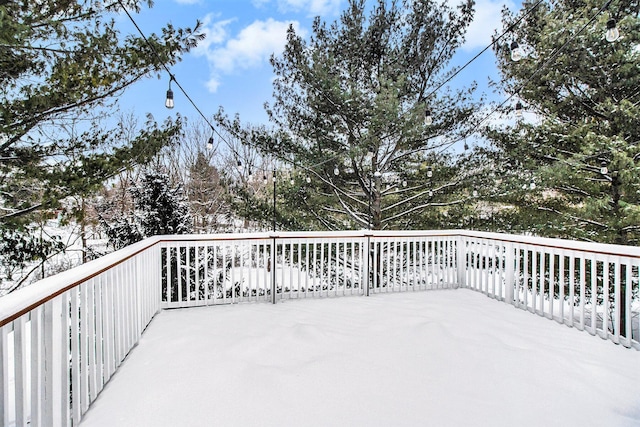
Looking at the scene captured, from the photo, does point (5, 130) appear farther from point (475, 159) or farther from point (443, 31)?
point (475, 159)

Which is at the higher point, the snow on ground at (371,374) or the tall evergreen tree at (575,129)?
the tall evergreen tree at (575,129)

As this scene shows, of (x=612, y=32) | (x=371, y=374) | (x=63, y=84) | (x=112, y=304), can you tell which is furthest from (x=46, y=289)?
(x=63, y=84)

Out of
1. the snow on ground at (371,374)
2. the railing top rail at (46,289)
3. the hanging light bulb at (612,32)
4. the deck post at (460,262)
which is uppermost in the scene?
the hanging light bulb at (612,32)

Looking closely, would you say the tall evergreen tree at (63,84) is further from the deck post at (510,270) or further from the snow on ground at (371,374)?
the deck post at (510,270)

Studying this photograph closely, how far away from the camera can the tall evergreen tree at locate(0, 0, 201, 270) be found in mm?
3869

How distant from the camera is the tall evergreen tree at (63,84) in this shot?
3869 millimetres

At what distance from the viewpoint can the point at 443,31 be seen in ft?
20.1

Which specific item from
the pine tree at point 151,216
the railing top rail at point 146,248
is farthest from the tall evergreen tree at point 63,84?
the railing top rail at point 146,248

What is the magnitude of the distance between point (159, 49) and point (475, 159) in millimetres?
5652

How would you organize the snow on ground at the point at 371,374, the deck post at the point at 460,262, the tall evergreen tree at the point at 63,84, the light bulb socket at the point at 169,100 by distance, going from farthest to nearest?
the deck post at the point at 460,262, the tall evergreen tree at the point at 63,84, the light bulb socket at the point at 169,100, the snow on ground at the point at 371,374

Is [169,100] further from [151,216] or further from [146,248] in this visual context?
[151,216]

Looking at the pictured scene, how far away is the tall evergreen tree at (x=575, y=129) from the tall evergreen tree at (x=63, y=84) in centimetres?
541

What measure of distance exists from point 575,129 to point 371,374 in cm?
603

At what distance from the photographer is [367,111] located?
611cm
